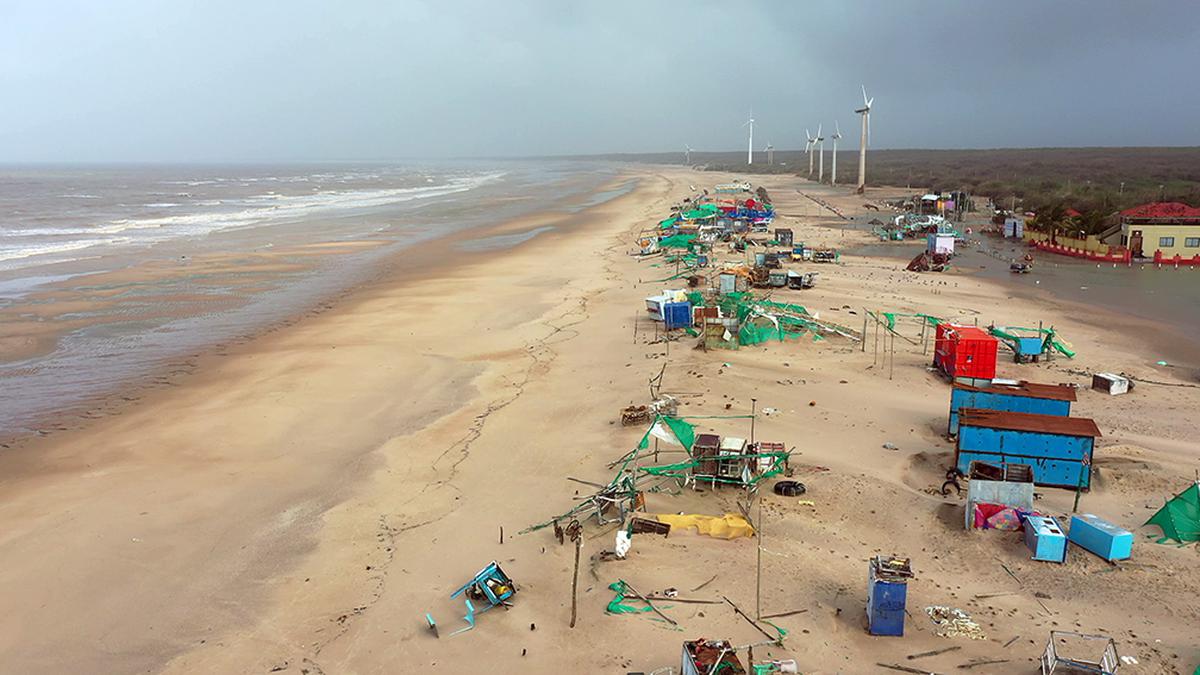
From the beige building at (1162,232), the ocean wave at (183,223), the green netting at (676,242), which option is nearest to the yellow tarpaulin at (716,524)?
the green netting at (676,242)

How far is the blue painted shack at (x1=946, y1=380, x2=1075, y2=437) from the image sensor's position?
672 inches

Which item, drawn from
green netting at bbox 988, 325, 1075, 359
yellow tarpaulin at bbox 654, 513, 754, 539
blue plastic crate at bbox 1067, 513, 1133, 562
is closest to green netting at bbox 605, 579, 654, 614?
yellow tarpaulin at bbox 654, 513, 754, 539

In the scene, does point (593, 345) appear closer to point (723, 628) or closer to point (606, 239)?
point (723, 628)

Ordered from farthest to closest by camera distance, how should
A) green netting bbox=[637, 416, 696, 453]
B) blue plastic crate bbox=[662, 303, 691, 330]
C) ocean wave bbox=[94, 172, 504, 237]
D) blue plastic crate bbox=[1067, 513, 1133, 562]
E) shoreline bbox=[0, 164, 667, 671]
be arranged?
1. ocean wave bbox=[94, 172, 504, 237]
2. blue plastic crate bbox=[662, 303, 691, 330]
3. green netting bbox=[637, 416, 696, 453]
4. shoreline bbox=[0, 164, 667, 671]
5. blue plastic crate bbox=[1067, 513, 1133, 562]

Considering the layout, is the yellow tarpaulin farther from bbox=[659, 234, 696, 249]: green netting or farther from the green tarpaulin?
bbox=[659, 234, 696, 249]: green netting

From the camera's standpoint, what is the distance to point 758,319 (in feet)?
85.6

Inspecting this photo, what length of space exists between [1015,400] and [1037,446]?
217 centimetres

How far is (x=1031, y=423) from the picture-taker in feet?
51.0

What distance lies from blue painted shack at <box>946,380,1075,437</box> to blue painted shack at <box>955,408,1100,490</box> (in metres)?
1.49

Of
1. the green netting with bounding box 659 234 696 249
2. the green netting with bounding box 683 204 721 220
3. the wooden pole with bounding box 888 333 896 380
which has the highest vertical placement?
the green netting with bounding box 683 204 721 220

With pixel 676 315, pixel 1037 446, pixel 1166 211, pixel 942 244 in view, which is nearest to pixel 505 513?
pixel 1037 446

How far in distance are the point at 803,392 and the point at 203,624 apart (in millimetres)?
15038

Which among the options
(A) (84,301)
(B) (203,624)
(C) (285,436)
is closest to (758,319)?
(C) (285,436)

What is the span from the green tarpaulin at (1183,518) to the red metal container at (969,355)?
6523 mm
